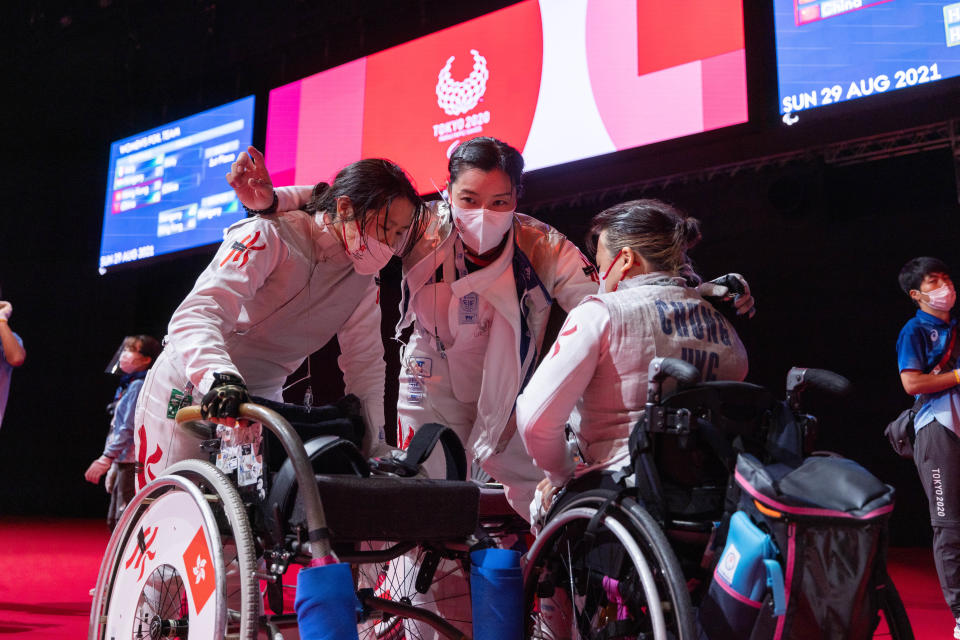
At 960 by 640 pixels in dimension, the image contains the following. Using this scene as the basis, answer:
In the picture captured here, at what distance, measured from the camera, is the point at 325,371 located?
256 inches

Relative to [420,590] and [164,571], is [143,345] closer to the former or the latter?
[164,571]

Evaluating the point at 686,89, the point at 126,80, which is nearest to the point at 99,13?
the point at 126,80

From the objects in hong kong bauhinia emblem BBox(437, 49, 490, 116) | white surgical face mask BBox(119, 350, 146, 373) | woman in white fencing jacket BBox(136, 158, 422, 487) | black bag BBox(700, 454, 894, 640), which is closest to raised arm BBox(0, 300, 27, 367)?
white surgical face mask BBox(119, 350, 146, 373)

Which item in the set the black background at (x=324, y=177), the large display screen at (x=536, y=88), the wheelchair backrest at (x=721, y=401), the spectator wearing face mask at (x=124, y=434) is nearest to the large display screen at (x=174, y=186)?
the black background at (x=324, y=177)

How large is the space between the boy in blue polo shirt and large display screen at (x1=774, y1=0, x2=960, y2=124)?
0.96 meters

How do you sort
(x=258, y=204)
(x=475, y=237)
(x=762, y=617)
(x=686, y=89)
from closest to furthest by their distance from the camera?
(x=762, y=617)
(x=258, y=204)
(x=475, y=237)
(x=686, y=89)

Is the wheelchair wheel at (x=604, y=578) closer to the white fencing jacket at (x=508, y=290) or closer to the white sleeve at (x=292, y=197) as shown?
the white fencing jacket at (x=508, y=290)

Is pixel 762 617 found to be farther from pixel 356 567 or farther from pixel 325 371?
pixel 325 371

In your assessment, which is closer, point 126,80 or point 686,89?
point 686,89

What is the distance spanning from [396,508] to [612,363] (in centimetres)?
46

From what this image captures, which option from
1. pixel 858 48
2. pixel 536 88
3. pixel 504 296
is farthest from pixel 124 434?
pixel 858 48

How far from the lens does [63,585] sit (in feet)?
12.7

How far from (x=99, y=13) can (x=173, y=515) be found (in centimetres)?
711

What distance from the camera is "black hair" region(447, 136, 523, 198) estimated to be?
2012 millimetres
